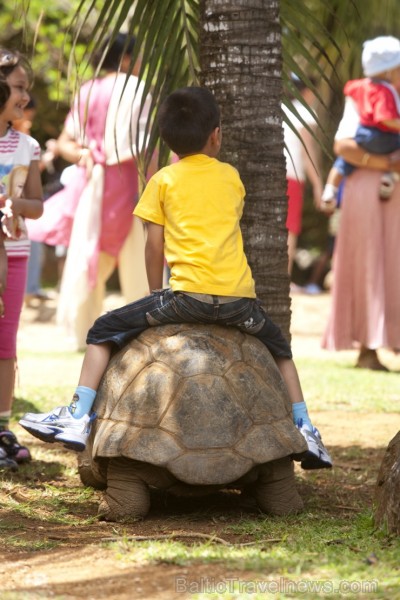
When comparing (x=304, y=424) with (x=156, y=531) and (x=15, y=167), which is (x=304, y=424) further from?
(x=15, y=167)

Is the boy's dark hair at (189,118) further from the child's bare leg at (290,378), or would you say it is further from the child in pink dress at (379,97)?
the child in pink dress at (379,97)

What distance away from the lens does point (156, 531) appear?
14.0 feet

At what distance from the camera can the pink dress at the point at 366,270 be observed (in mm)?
8906

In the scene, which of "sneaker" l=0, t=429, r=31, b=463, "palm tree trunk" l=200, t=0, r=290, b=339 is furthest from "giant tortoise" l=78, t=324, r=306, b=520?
"sneaker" l=0, t=429, r=31, b=463

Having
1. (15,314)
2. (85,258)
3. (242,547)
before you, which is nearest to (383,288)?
(85,258)

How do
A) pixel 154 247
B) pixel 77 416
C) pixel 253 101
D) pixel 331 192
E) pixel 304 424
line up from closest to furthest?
pixel 77 416
pixel 154 247
pixel 304 424
pixel 253 101
pixel 331 192

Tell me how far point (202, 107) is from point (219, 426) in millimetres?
1309

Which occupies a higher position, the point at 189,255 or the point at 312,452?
the point at 189,255

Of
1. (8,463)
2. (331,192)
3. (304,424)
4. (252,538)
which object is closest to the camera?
(252,538)

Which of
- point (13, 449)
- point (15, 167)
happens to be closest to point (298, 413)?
point (13, 449)

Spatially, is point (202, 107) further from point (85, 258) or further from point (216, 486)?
point (85, 258)

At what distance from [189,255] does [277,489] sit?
3.37 ft

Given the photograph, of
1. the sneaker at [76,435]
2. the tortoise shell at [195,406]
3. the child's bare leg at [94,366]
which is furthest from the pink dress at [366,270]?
the sneaker at [76,435]

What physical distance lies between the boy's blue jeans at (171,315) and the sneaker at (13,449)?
1155 millimetres
